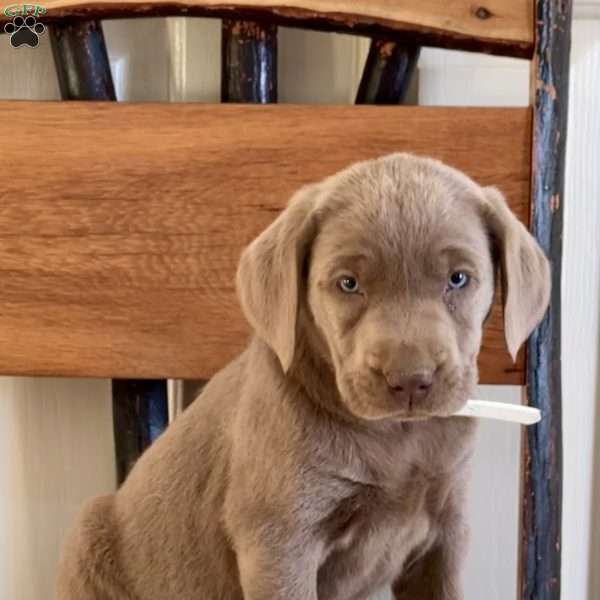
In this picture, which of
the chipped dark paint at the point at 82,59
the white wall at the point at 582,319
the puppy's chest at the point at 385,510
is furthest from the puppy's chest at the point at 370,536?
the chipped dark paint at the point at 82,59

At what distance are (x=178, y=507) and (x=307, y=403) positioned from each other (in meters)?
0.23

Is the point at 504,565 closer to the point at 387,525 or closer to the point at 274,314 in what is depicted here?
the point at 387,525

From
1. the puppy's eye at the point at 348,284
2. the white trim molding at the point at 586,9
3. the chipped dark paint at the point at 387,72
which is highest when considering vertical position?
the white trim molding at the point at 586,9

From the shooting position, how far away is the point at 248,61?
1.24 meters

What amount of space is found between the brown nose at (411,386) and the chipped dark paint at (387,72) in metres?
0.58

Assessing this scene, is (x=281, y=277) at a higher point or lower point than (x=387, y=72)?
lower

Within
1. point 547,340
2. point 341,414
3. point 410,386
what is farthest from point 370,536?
point 547,340

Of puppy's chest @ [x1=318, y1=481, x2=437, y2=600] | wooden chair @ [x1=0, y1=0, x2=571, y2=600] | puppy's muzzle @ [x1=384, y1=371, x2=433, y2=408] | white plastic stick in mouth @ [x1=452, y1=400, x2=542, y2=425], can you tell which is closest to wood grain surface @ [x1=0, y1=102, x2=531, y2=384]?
wooden chair @ [x1=0, y1=0, x2=571, y2=600]

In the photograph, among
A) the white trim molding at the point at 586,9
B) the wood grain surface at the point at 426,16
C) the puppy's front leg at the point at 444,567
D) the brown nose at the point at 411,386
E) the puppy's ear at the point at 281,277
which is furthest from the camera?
the white trim molding at the point at 586,9

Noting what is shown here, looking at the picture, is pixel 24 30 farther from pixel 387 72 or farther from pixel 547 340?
pixel 547 340

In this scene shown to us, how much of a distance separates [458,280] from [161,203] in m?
0.53

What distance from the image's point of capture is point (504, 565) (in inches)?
61.1

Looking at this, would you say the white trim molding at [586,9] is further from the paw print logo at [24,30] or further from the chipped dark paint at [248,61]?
the paw print logo at [24,30]

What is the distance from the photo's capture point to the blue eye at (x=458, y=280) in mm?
A: 836
